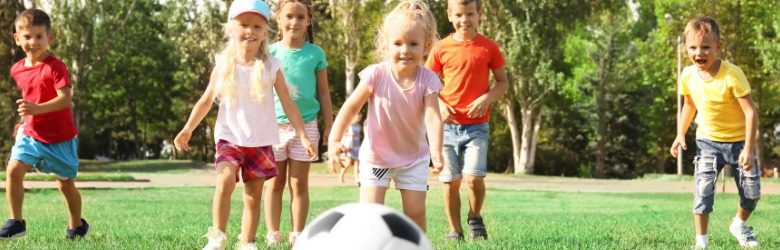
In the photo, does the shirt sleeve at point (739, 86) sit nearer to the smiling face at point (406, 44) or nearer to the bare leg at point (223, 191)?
the smiling face at point (406, 44)

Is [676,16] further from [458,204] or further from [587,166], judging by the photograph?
[458,204]

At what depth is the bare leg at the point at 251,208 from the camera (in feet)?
21.4

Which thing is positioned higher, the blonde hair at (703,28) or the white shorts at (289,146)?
the blonde hair at (703,28)

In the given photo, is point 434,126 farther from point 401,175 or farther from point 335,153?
point 335,153

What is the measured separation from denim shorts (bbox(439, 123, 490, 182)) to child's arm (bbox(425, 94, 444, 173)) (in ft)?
6.27

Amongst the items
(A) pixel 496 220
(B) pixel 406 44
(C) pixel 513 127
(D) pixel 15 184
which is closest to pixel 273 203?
(D) pixel 15 184

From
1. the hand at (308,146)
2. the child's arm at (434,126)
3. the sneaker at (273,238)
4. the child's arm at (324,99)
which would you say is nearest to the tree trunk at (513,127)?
the child's arm at (324,99)

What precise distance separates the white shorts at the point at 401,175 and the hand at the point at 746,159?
2.72 metres

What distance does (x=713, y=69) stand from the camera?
24.5ft

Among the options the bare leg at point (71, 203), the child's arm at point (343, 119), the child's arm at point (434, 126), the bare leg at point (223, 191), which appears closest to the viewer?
the child's arm at point (343, 119)

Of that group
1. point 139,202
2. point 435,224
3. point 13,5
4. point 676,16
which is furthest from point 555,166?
point 435,224

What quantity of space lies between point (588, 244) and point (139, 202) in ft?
34.3

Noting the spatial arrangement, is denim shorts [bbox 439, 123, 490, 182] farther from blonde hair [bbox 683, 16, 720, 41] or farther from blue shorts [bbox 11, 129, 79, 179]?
blue shorts [bbox 11, 129, 79, 179]

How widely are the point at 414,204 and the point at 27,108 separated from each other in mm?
3175
